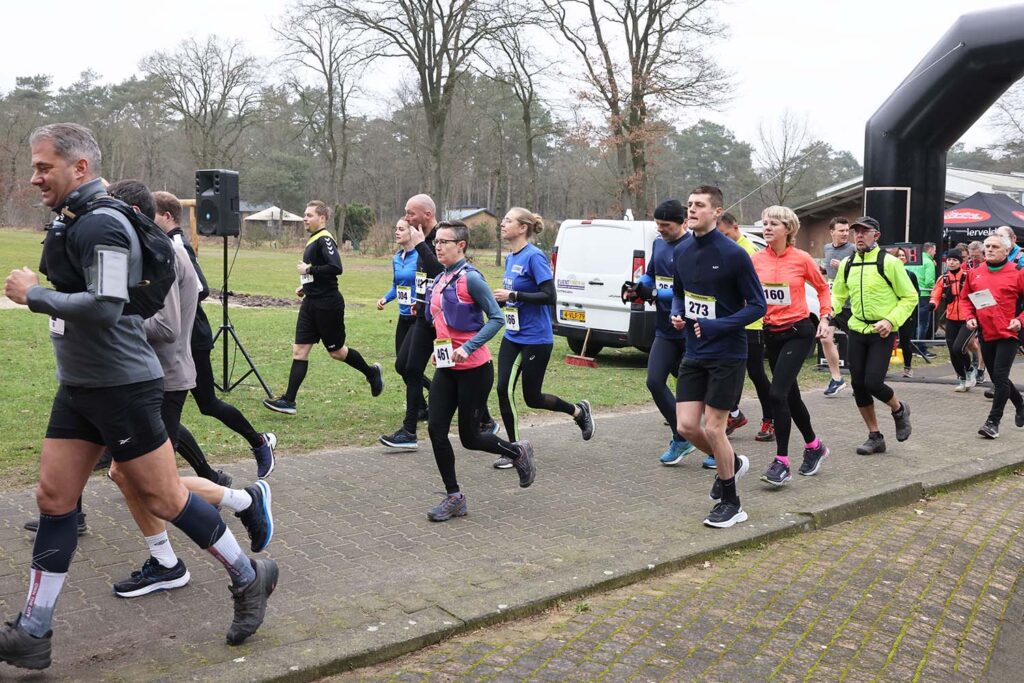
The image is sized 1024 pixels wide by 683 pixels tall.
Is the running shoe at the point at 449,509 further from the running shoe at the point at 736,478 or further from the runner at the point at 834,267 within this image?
the runner at the point at 834,267

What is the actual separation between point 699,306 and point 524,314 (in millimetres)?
1733

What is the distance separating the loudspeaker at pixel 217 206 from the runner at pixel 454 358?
4.73 m

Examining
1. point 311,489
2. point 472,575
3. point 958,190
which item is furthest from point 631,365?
point 958,190

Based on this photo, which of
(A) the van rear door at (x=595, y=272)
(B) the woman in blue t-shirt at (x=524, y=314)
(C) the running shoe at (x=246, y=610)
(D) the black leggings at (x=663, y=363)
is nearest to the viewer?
(C) the running shoe at (x=246, y=610)

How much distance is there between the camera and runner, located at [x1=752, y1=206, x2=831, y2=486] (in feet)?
23.6

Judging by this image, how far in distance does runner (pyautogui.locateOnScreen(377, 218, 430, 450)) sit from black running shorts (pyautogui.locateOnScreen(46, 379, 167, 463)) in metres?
3.99

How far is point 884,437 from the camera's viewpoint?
904cm

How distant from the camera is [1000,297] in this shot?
Answer: 9438mm

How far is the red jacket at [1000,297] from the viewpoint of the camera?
9.32 meters

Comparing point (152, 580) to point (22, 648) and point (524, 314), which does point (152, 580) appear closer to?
point (22, 648)

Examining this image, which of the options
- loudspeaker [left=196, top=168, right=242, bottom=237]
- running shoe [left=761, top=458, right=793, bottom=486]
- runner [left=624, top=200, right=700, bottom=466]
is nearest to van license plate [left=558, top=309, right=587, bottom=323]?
loudspeaker [left=196, top=168, right=242, bottom=237]

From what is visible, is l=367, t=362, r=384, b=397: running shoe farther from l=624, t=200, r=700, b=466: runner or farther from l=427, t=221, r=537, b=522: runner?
l=427, t=221, r=537, b=522: runner

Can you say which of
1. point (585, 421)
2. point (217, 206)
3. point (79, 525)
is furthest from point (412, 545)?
point (217, 206)

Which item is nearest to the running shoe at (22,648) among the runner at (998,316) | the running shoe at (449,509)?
the running shoe at (449,509)
